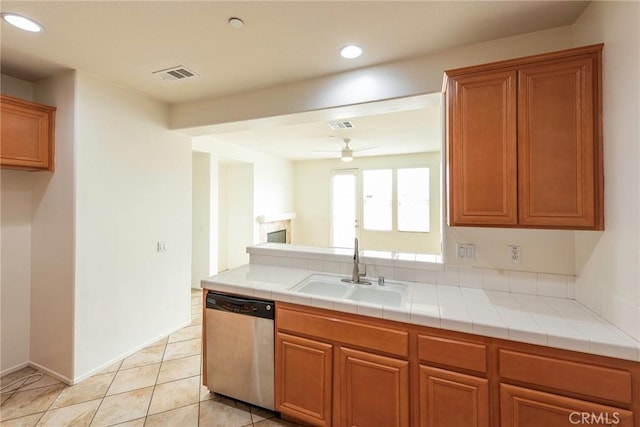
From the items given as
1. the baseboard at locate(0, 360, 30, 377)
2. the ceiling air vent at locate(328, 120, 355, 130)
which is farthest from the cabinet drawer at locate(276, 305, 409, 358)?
the ceiling air vent at locate(328, 120, 355, 130)

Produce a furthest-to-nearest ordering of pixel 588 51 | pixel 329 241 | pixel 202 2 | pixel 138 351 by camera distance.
→ pixel 329 241, pixel 138 351, pixel 202 2, pixel 588 51

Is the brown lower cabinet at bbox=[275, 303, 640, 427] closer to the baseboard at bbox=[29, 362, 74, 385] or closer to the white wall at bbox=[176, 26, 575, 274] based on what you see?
the white wall at bbox=[176, 26, 575, 274]

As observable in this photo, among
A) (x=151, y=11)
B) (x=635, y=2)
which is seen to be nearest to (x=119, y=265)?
(x=151, y=11)

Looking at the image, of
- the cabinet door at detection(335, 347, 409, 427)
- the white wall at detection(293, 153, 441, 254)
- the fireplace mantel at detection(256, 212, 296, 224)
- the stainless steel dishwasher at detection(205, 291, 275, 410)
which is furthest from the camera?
the white wall at detection(293, 153, 441, 254)

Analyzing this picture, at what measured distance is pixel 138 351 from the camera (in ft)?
8.98

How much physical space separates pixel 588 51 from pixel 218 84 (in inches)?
102

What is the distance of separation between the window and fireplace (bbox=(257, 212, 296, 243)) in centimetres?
193

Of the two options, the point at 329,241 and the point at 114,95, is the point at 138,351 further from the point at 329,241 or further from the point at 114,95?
the point at 329,241

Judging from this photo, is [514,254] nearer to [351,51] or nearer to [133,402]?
[351,51]

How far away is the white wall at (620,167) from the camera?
1186 millimetres

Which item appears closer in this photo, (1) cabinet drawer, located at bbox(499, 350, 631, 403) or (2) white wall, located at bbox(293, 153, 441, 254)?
(1) cabinet drawer, located at bbox(499, 350, 631, 403)

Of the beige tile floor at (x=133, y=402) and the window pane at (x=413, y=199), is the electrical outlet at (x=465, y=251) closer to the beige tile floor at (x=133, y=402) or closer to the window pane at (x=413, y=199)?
the beige tile floor at (x=133, y=402)

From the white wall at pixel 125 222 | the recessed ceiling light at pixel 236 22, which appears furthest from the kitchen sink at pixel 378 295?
the white wall at pixel 125 222

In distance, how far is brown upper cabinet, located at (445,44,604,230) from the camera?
1376mm
